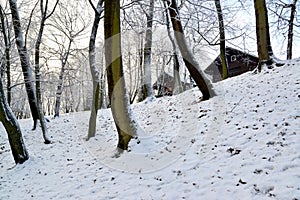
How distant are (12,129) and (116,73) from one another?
381 cm

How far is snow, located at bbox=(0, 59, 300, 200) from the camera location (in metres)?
3.62

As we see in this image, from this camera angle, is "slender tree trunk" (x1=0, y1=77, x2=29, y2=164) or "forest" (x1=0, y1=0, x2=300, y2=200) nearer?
"forest" (x1=0, y1=0, x2=300, y2=200)

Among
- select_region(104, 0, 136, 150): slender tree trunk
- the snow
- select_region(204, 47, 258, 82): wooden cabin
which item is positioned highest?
select_region(204, 47, 258, 82): wooden cabin

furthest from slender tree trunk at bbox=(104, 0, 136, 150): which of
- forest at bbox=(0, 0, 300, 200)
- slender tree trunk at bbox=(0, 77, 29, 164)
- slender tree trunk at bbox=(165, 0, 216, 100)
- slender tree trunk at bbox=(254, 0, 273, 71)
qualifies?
slender tree trunk at bbox=(254, 0, 273, 71)

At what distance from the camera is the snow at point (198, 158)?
362cm

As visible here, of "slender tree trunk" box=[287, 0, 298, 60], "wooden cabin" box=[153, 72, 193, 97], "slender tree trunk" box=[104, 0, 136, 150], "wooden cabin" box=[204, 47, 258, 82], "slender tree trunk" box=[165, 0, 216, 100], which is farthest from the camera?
"wooden cabin" box=[153, 72, 193, 97]

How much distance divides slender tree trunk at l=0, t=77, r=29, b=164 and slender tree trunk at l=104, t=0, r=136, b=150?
3419 mm

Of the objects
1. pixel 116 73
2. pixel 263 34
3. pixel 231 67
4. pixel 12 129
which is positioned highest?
pixel 231 67

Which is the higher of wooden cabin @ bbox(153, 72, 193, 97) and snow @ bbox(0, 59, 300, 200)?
wooden cabin @ bbox(153, 72, 193, 97)

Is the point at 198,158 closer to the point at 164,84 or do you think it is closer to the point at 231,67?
the point at 231,67

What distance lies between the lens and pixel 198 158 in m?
4.79

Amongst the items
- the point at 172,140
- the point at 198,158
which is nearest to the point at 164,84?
the point at 172,140

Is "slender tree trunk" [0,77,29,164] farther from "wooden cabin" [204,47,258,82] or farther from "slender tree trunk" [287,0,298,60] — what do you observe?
"wooden cabin" [204,47,258,82]

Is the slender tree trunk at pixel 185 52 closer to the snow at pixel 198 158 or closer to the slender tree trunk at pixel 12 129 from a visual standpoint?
the snow at pixel 198 158
